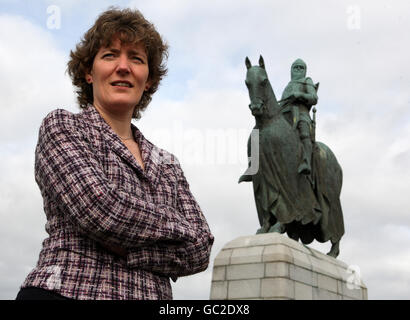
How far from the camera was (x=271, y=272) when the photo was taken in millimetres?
8977

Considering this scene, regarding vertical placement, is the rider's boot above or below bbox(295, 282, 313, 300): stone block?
above

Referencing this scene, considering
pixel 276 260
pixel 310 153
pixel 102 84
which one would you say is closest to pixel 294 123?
pixel 310 153

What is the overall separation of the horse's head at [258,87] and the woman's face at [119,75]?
25.0 ft

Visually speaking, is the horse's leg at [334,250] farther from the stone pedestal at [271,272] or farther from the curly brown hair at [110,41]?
the curly brown hair at [110,41]

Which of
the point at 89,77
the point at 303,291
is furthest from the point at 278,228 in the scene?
the point at 89,77

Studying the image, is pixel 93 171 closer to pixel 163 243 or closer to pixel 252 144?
pixel 163 243

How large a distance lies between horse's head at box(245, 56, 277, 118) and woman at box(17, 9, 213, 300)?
7.45 m

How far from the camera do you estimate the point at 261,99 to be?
10047mm

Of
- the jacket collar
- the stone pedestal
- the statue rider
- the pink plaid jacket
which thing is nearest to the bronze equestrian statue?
the statue rider

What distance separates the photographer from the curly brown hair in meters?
2.31

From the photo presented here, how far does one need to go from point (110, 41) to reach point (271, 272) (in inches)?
282

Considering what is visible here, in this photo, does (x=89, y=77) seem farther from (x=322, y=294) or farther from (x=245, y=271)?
(x=322, y=294)

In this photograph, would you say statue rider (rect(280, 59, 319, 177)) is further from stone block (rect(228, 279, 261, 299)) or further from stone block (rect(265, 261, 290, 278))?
stone block (rect(228, 279, 261, 299))

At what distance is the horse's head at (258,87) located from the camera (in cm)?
987
